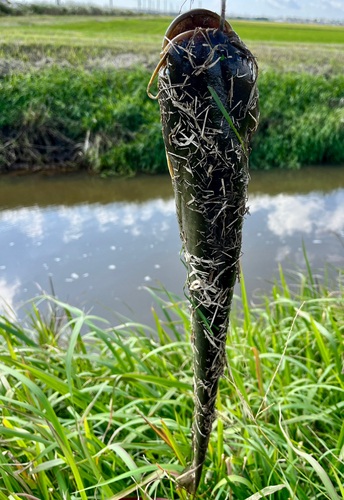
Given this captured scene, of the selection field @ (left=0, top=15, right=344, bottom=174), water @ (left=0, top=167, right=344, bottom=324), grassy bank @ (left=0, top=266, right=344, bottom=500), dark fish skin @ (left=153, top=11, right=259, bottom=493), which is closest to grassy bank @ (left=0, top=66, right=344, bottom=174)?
field @ (left=0, top=15, right=344, bottom=174)

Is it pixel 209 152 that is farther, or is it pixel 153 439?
pixel 153 439

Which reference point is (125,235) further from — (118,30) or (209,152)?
(118,30)

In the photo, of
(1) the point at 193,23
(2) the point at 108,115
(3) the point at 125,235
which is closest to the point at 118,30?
(2) the point at 108,115

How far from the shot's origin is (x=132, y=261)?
1934 mm

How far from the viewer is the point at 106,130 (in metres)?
3.22

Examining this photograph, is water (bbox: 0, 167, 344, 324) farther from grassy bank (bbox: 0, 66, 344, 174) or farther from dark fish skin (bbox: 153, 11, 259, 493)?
dark fish skin (bbox: 153, 11, 259, 493)

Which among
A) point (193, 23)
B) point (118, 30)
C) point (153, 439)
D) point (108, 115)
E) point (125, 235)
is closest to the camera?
point (193, 23)

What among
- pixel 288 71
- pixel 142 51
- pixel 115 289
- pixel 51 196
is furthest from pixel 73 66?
pixel 115 289

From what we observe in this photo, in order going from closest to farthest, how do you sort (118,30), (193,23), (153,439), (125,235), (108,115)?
(193,23) → (153,439) → (125,235) → (108,115) → (118,30)

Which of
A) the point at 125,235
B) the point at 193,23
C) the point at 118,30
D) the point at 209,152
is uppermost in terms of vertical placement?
the point at 118,30

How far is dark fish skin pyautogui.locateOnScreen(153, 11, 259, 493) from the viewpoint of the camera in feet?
0.88

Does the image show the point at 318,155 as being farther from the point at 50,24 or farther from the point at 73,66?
the point at 50,24

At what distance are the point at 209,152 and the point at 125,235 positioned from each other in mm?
1941

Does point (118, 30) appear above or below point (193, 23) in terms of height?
above
